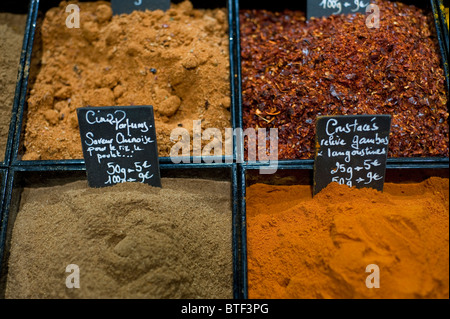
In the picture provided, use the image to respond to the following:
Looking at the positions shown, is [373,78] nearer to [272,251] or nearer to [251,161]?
[251,161]

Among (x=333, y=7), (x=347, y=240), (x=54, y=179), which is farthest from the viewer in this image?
(x=333, y=7)

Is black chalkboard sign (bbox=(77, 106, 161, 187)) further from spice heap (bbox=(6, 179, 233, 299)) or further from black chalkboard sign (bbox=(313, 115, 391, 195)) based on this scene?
black chalkboard sign (bbox=(313, 115, 391, 195))

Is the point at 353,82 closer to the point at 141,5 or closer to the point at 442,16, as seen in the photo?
the point at 442,16

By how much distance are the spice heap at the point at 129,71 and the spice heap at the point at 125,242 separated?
0.64 feet

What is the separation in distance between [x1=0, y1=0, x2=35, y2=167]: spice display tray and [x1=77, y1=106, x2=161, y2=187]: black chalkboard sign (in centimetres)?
30

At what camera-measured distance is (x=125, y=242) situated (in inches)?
37.9

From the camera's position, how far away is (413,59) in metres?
1.27

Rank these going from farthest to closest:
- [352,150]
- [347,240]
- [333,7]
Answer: [333,7] → [352,150] → [347,240]

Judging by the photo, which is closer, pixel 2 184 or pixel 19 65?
pixel 2 184

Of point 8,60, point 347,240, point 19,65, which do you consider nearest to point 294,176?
point 347,240

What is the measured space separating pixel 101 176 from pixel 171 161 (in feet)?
0.76

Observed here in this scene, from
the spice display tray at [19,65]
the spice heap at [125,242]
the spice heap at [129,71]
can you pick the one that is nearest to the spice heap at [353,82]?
the spice heap at [129,71]

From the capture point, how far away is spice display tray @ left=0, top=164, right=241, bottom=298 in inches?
43.1

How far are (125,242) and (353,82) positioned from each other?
0.93 meters
